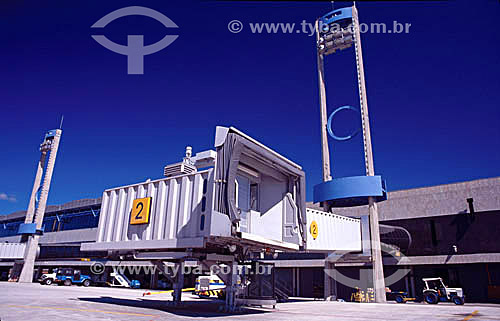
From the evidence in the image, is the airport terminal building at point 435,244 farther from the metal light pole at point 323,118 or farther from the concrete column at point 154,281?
the concrete column at point 154,281

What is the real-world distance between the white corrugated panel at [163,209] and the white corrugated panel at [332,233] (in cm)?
1090

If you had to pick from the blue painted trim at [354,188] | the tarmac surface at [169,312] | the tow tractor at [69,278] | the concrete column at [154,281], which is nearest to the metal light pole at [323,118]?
the blue painted trim at [354,188]

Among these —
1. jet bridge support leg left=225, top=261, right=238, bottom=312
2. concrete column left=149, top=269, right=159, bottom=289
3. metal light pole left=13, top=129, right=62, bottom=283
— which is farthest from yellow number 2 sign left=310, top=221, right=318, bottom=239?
metal light pole left=13, top=129, right=62, bottom=283

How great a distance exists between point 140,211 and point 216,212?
4.47m

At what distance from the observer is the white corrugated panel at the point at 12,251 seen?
50.9 meters

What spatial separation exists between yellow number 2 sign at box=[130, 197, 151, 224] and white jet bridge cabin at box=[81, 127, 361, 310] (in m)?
0.01

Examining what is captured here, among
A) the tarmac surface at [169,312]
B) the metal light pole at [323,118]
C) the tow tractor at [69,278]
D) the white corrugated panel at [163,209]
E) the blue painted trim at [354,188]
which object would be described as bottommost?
the tarmac surface at [169,312]

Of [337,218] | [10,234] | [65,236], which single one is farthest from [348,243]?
[10,234]

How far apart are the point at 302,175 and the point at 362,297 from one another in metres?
18.8

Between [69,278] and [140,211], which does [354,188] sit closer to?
[140,211]

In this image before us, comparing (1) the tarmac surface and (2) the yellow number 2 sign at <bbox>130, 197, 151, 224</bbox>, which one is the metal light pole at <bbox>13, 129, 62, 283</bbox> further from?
(2) the yellow number 2 sign at <bbox>130, 197, 151, 224</bbox>

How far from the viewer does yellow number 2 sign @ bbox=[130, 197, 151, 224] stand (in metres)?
14.1

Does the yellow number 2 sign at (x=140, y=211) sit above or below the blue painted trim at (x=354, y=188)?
below

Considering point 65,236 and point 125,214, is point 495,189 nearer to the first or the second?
point 125,214
